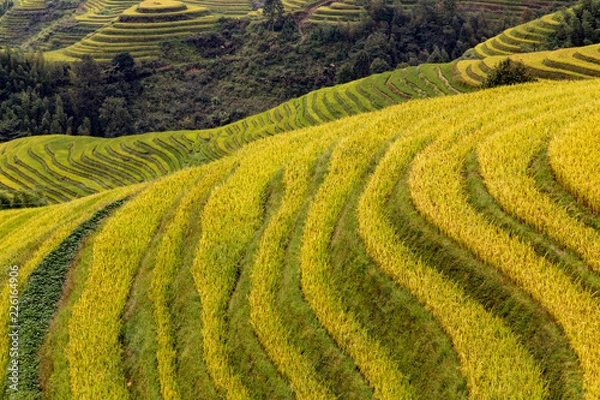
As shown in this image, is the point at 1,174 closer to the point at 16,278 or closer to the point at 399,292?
the point at 16,278

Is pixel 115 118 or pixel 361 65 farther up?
pixel 361 65

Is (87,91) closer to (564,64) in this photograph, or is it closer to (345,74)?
(345,74)

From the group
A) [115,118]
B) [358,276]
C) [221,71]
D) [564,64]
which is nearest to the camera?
[358,276]

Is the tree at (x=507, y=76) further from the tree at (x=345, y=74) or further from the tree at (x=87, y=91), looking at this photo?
the tree at (x=87, y=91)

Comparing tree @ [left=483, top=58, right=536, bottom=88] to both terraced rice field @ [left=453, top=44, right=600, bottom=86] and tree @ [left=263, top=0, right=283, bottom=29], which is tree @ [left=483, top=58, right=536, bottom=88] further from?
tree @ [left=263, top=0, right=283, bottom=29]

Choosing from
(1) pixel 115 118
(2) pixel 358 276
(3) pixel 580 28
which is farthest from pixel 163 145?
(3) pixel 580 28

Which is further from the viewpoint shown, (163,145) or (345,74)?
(345,74)
